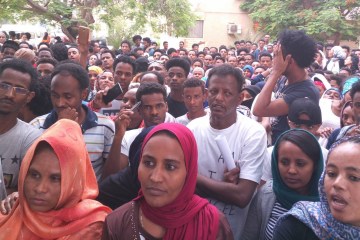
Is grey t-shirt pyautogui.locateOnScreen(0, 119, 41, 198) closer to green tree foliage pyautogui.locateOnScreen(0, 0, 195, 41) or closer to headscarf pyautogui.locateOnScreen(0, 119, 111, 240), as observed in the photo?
headscarf pyautogui.locateOnScreen(0, 119, 111, 240)

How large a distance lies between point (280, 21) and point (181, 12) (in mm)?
6470

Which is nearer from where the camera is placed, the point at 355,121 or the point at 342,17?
the point at 355,121

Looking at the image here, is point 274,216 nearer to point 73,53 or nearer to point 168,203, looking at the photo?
point 168,203

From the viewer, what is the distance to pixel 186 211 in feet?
6.23

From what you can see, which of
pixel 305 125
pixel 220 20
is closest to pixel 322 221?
pixel 305 125

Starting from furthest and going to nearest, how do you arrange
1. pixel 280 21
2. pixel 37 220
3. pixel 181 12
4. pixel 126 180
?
pixel 280 21 → pixel 181 12 → pixel 126 180 → pixel 37 220

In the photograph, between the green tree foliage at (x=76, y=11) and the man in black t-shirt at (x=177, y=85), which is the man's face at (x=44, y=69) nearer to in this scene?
the man in black t-shirt at (x=177, y=85)

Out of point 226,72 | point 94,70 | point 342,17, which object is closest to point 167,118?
point 226,72

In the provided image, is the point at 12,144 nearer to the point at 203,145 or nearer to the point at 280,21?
the point at 203,145

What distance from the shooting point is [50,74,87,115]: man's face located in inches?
119

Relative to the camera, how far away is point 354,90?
3268mm

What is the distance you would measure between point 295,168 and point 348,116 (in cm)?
139

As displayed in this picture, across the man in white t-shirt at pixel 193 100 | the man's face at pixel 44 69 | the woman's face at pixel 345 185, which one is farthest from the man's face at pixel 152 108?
the man's face at pixel 44 69

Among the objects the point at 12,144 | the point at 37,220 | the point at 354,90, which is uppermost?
the point at 354,90
